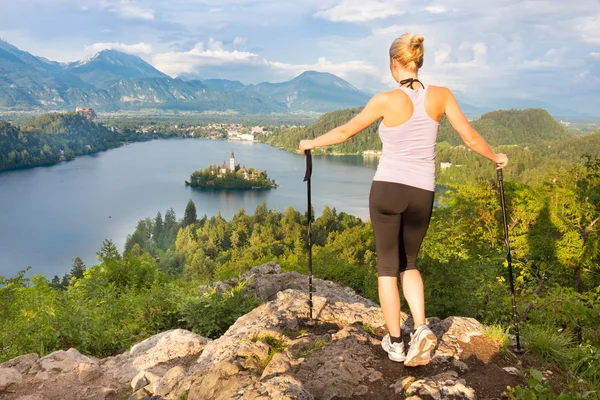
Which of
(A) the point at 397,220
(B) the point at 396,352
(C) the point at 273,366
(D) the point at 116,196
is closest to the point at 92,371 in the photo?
(C) the point at 273,366

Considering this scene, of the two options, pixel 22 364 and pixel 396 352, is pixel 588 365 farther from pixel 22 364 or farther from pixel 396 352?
pixel 22 364

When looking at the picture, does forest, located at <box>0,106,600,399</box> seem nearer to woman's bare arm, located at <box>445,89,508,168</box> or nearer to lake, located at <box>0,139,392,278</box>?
woman's bare arm, located at <box>445,89,508,168</box>

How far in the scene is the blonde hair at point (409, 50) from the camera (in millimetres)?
2225

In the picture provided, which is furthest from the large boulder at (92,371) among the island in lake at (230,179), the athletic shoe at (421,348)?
the island in lake at (230,179)

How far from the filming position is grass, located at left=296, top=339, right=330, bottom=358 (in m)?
2.65

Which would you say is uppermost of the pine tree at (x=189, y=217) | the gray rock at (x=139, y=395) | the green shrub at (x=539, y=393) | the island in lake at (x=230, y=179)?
the green shrub at (x=539, y=393)

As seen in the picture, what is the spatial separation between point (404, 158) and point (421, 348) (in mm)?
1089

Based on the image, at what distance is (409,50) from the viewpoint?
7.35 feet

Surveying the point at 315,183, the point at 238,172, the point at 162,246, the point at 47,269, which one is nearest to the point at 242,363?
the point at 47,269

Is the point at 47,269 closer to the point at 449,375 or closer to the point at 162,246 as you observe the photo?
the point at 162,246

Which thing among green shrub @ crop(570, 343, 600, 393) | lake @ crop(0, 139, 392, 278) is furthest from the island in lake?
green shrub @ crop(570, 343, 600, 393)

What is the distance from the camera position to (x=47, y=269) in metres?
37.0

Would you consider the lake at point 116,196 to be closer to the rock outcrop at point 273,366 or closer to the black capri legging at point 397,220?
the rock outcrop at point 273,366

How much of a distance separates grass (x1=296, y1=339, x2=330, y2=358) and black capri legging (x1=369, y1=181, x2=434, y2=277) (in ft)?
2.09
